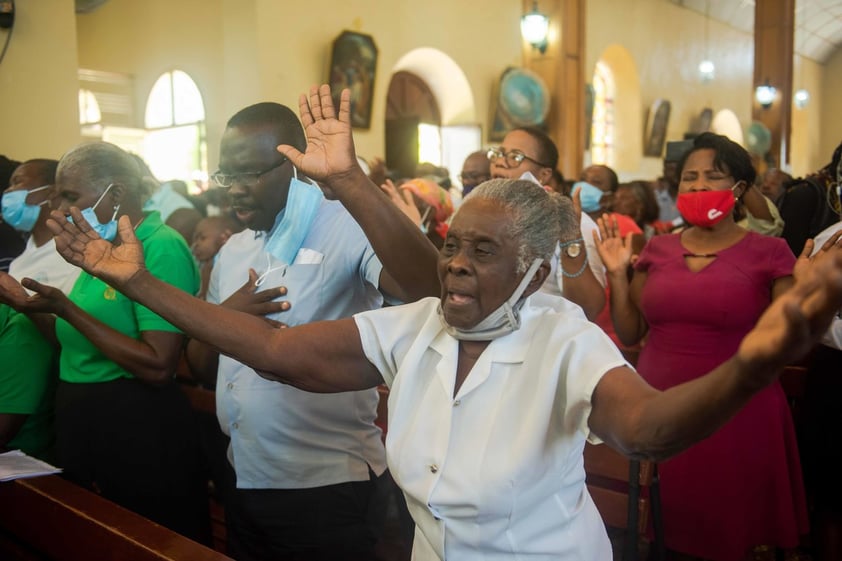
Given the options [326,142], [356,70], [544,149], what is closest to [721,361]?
[544,149]

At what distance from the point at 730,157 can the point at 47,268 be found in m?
2.40

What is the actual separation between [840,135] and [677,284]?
24689 millimetres

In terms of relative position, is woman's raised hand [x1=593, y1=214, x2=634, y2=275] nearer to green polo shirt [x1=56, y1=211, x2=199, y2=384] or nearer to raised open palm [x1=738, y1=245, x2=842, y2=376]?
green polo shirt [x1=56, y1=211, x2=199, y2=384]

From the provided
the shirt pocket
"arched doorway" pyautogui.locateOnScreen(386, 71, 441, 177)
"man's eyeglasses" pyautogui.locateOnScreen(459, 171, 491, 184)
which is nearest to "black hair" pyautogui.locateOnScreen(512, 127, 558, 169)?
"man's eyeglasses" pyautogui.locateOnScreen(459, 171, 491, 184)

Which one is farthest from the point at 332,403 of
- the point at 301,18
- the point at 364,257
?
the point at 301,18

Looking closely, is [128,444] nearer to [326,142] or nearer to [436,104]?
[326,142]

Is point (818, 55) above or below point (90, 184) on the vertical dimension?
above

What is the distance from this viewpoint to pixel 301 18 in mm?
7906

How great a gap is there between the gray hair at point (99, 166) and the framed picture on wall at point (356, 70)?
18.3 feet

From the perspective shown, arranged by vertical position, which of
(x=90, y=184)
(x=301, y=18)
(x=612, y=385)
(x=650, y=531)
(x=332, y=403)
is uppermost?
(x=301, y=18)

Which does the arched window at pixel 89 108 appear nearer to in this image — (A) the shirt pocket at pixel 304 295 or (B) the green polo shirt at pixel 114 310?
(B) the green polo shirt at pixel 114 310

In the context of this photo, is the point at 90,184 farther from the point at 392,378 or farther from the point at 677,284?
the point at 677,284

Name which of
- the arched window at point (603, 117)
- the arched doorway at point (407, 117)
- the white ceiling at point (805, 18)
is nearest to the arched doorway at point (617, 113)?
the arched window at point (603, 117)

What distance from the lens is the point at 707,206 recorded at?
270cm
